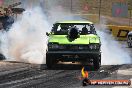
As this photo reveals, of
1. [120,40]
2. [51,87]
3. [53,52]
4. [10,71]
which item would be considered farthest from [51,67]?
[120,40]

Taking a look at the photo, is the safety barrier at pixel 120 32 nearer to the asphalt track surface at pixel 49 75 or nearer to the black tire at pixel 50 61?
the asphalt track surface at pixel 49 75

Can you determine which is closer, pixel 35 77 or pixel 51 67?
pixel 35 77

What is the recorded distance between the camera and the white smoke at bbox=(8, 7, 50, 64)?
685 inches

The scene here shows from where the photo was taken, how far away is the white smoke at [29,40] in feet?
57.1

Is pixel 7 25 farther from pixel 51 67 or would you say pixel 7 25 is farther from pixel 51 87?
pixel 51 87

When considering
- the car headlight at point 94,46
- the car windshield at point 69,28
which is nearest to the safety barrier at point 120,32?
the car windshield at point 69,28

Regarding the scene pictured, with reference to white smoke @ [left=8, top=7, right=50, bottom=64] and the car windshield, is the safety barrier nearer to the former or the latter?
white smoke @ [left=8, top=7, right=50, bottom=64]

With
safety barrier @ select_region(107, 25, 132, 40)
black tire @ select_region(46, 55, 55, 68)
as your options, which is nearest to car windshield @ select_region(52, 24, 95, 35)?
black tire @ select_region(46, 55, 55, 68)

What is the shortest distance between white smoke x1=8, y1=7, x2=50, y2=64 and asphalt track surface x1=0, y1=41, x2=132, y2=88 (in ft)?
4.72

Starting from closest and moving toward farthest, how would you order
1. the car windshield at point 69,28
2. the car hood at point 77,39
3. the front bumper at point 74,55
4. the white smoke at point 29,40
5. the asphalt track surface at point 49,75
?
the asphalt track surface at point 49,75
the front bumper at point 74,55
the car hood at point 77,39
the car windshield at point 69,28
the white smoke at point 29,40

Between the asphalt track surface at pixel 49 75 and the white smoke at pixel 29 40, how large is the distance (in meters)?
1.44

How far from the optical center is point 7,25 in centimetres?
2983

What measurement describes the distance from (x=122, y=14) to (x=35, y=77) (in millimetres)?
25254

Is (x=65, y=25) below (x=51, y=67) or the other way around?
the other way around
